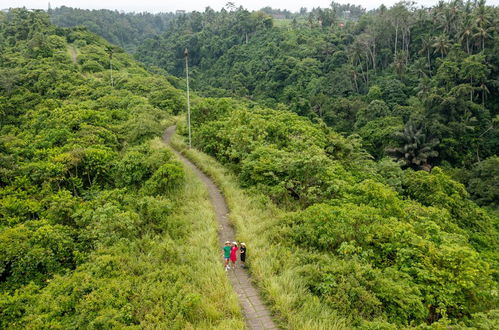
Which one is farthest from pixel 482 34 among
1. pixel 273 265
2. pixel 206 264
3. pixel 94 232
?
pixel 94 232

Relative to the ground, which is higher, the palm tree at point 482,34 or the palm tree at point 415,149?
the palm tree at point 482,34

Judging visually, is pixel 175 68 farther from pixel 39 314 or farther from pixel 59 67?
pixel 39 314

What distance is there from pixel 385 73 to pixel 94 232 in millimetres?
56319

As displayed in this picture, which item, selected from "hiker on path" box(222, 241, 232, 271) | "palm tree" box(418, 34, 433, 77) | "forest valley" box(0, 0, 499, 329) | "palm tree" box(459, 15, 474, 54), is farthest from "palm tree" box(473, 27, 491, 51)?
"hiker on path" box(222, 241, 232, 271)

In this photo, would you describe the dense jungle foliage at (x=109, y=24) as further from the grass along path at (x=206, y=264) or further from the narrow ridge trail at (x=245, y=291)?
the narrow ridge trail at (x=245, y=291)

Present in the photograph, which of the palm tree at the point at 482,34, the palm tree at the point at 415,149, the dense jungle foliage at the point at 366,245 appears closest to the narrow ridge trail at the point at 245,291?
the dense jungle foliage at the point at 366,245

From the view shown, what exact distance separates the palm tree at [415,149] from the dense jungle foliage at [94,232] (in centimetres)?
2507

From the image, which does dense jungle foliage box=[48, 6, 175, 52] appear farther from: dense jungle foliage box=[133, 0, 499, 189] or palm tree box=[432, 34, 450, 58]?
palm tree box=[432, 34, 450, 58]

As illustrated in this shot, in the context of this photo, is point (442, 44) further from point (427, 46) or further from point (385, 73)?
point (385, 73)

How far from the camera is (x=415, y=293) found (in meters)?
10.1

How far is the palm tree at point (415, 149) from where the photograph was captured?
3600 centimetres

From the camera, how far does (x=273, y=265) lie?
1157 centimetres

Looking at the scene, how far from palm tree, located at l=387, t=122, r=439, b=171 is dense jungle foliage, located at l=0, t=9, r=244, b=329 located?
82.2ft

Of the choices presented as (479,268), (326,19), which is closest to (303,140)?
(479,268)
